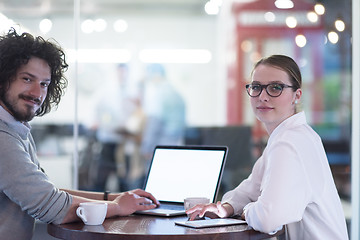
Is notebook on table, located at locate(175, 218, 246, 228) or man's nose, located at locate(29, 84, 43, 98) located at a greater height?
man's nose, located at locate(29, 84, 43, 98)

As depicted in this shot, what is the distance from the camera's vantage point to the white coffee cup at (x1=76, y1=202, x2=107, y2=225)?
188cm

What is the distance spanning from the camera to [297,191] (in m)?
1.82

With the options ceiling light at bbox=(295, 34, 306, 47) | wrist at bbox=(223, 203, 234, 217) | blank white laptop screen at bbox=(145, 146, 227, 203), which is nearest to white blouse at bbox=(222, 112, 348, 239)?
wrist at bbox=(223, 203, 234, 217)

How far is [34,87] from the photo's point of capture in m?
2.07

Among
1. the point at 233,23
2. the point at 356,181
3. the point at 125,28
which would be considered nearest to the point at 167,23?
the point at 125,28

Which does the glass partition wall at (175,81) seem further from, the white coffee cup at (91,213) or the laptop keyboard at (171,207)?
the white coffee cup at (91,213)

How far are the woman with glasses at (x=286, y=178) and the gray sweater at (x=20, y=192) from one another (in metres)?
0.49

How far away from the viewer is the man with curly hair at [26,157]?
6.15 feet

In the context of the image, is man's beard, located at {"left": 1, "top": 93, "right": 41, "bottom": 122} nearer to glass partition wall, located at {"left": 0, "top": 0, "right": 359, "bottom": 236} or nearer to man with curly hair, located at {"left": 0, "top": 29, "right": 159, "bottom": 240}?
man with curly hair, located at {"left": 0, "top": 29, "right": 159, "bottom": 240}

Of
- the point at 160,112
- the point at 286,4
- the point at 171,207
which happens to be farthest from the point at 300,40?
the point at 171,207

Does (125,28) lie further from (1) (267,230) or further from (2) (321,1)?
(1) (267,230)

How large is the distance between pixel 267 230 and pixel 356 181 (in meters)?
1.77

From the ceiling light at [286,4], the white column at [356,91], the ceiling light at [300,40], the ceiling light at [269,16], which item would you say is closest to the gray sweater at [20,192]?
the white column at [356,91]

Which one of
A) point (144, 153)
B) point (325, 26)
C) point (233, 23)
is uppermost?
point (233, 23)
